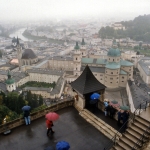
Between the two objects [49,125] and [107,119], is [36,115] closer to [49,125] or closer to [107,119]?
[49,125]

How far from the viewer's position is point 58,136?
11898 mm

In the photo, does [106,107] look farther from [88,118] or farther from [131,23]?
[131,23]

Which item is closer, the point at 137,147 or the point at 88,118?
the point at 137,147

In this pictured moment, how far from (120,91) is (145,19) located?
121128 millimetres

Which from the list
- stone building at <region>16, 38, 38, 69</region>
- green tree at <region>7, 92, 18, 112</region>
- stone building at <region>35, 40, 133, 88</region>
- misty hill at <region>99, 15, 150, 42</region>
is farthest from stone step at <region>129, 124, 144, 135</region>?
misty hill at <region>99, 15, 150, 42</region>

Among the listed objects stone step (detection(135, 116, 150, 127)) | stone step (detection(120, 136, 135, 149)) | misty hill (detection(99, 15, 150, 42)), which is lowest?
misty hill (detection(99, 15, 150, 42))

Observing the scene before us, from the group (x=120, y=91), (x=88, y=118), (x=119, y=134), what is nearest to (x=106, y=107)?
(x=88, y=118)

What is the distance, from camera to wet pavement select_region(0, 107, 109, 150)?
1109 centimetres

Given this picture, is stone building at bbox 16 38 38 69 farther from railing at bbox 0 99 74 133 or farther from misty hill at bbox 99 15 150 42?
misty hill at bbox 99 15 150 42

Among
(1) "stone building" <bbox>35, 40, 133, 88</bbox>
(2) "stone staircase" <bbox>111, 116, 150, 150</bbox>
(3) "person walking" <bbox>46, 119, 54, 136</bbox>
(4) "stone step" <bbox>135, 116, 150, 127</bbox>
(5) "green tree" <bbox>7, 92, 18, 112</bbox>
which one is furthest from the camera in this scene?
(1) "stone building" <bbox>35, 40, 133, 88</bbox>

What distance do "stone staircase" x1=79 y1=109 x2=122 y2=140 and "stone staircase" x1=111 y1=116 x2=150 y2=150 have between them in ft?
3.57

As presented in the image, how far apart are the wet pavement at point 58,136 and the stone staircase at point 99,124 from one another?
0.23 meters

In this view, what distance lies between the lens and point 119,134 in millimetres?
10953

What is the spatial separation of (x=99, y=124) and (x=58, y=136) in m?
2.66
